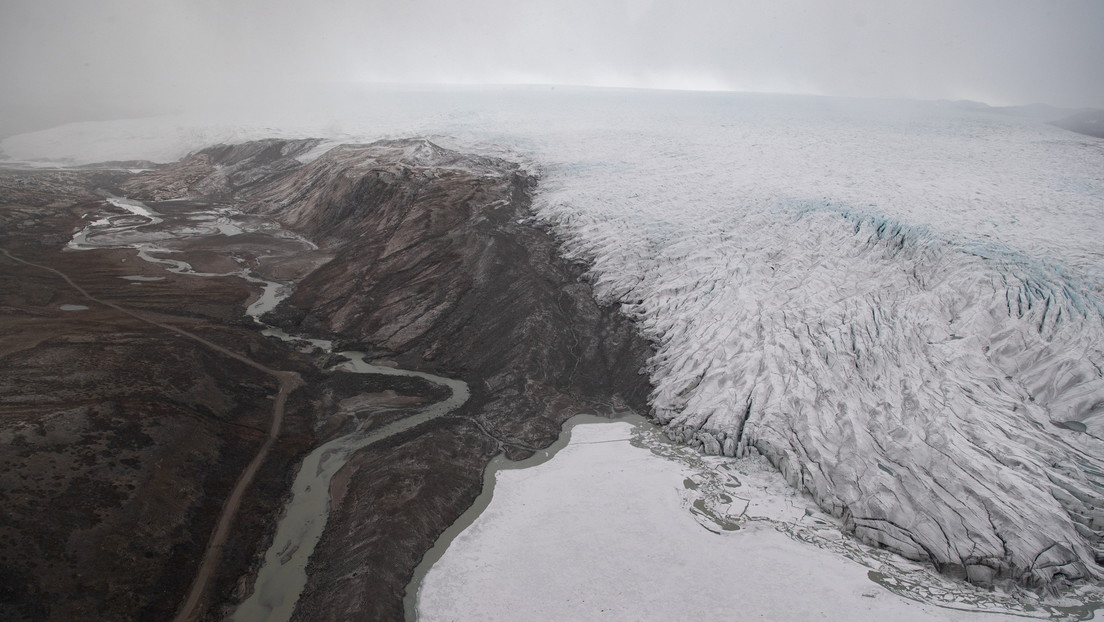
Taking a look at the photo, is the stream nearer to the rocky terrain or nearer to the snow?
the rocky terrain

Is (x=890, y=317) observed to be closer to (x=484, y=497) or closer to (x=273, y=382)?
(x=484, y=497)

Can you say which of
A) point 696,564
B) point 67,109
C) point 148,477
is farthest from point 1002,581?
point 67,109

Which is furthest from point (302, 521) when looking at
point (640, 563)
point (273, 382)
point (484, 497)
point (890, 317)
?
point (890, 317)

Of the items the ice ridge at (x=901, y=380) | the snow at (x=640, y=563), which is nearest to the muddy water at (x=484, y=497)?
the snow at (x=640, y=563)

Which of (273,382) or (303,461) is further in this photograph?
(273,382)

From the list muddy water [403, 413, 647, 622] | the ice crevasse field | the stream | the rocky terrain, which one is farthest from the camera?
the ice crevasse field

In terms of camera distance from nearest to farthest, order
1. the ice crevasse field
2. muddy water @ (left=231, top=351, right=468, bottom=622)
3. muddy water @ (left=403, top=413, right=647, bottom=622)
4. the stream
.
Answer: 1. muddy water @ (left=231, top=351, right=468, bottom=622)
2. the stream
3. muddy water @ (left=403, top=413, right=647, bottom=622)
4. the ice crevasse field

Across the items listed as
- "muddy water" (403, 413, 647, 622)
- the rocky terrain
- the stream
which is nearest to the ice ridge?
"muddy water" (403, 413, 647, 622)
